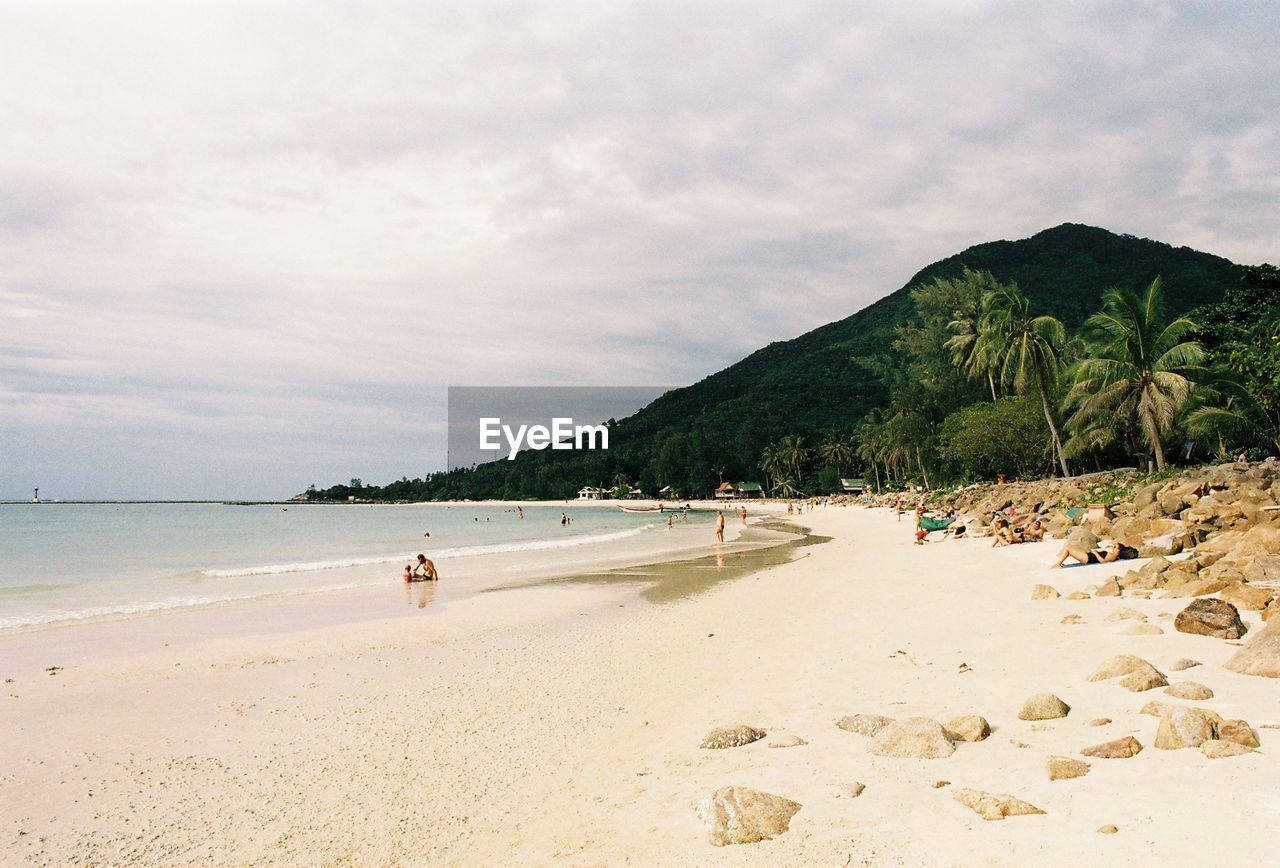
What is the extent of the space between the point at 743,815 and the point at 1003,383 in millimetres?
50991

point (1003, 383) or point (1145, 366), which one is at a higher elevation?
point (1003, 383)

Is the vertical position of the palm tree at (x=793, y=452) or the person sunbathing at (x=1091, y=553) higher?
the palm tree at (x=793, y=452)

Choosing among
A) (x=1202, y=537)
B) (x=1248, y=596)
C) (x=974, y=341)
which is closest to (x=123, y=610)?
(x=1248, y=596)

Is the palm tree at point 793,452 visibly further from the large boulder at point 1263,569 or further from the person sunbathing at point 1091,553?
the large boulder at point 1263,569

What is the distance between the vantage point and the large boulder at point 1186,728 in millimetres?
4277

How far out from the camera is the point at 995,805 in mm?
3859

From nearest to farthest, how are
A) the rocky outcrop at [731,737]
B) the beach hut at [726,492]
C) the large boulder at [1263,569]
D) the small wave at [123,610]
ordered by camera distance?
the rocky outcrop at [731,737], the large boulder at [1263,569], the small wave at [123,610], the beach hut at [726,492]

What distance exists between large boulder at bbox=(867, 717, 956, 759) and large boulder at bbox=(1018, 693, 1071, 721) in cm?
77

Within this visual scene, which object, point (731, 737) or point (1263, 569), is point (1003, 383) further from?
point (731, 737)

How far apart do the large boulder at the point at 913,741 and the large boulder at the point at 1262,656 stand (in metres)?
2.67

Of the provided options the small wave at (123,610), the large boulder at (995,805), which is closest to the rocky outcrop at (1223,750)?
the large boulder at (995,805)

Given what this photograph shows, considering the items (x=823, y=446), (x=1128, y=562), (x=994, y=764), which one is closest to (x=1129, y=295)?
(x=1128, y=562)

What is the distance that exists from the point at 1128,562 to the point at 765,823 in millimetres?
12164

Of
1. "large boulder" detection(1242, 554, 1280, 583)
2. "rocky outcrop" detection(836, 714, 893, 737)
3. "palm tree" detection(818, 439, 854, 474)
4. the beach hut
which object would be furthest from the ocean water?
the beach hut
